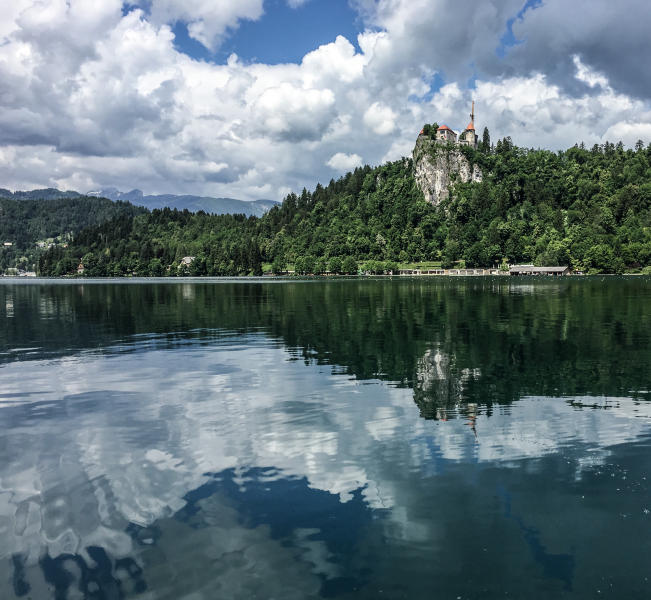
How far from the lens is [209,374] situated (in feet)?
98.9

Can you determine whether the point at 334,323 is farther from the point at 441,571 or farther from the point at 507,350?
the point at 441,571

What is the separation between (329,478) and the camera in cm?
1494

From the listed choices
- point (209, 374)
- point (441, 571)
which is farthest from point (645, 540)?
point (209, 374)

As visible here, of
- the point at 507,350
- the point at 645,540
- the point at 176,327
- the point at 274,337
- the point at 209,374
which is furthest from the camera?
the point at 176,327

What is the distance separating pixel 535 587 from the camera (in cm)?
968

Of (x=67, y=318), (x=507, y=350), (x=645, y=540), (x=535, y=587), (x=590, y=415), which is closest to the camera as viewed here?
(x=535, y=587)

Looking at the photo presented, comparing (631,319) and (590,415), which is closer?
(590,415)

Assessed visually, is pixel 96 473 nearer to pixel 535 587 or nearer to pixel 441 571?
pixel 441 571

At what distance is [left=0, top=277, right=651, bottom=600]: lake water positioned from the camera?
10242 millimetres

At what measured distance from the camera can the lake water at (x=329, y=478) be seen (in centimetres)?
1024

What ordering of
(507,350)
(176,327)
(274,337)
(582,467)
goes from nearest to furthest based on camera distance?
(582,467)
(507,350)
(274,337)
(176,327)

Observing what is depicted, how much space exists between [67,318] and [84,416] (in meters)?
48.9

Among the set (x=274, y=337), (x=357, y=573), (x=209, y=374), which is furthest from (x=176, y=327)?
(x=357, y=573)

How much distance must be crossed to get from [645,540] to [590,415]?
10.1 meters
